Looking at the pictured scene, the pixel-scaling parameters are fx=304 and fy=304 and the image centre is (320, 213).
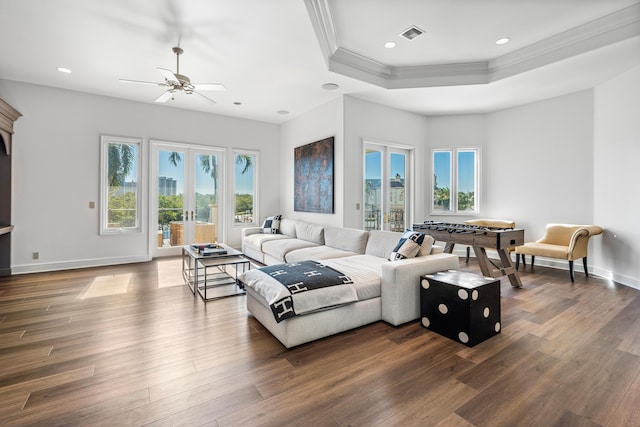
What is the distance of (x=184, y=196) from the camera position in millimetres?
6414

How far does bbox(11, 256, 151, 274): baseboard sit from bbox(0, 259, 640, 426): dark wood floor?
72.6 inches

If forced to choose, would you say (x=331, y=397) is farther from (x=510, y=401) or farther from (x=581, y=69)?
(x=581, y=69)

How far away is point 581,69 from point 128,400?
6.20 metres

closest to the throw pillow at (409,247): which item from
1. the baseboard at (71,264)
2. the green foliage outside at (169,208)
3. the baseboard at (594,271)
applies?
the baseboard at (594,271)

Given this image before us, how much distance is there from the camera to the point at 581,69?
4.21 m

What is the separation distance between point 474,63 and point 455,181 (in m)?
2.70

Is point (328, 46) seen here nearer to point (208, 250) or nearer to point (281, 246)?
point (281, 246)

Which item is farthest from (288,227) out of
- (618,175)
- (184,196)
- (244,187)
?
(618,175)

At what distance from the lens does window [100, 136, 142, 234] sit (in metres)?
5.56

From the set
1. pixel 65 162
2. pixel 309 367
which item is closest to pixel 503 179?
pixel 309 367

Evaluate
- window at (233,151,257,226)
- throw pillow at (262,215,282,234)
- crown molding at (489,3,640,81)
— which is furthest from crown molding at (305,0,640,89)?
window at (233,151,257,226)

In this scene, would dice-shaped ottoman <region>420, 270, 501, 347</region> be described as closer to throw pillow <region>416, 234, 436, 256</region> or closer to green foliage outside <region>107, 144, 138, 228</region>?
throw pillow <region>416, 234, 436, 256</region>

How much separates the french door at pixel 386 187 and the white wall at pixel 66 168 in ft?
13.1

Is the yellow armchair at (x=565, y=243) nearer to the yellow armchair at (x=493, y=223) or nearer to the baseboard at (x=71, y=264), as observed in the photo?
the yellow armchair at (x=493, y=223)
